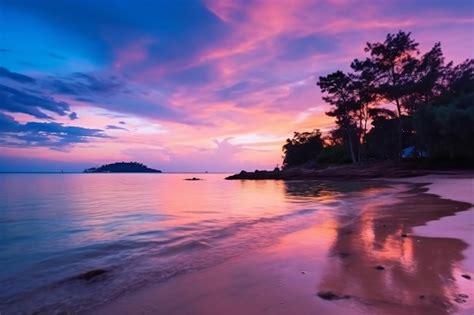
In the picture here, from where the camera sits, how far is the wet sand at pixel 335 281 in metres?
3.91

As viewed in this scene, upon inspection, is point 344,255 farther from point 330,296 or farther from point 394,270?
point 330,296

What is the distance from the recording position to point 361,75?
46.6 meters

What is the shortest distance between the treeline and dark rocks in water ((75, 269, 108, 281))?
32.4 m

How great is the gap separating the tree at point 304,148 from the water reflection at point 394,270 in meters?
72.1

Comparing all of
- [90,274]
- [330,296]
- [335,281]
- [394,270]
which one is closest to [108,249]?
[90,274]

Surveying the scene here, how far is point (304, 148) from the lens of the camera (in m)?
80.4

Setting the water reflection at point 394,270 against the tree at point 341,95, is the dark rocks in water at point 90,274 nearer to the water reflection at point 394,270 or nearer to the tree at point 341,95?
the water reflection at point 394,270

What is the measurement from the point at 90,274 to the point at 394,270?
4.95m

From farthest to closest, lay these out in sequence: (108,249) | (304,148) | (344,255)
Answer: (304,148)
(108,249)
(344,255)

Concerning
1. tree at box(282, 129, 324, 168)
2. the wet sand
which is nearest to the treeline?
tree at box(282, 129, 324, 168)

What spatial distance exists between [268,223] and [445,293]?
748 centimetres

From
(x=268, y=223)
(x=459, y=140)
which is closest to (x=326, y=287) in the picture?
(x=268, y=223)

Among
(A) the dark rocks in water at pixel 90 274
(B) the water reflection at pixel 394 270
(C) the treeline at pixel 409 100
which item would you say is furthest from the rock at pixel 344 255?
(C) the treeline at pixel 409 100

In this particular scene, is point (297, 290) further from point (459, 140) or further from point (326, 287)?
point (459, 140)
